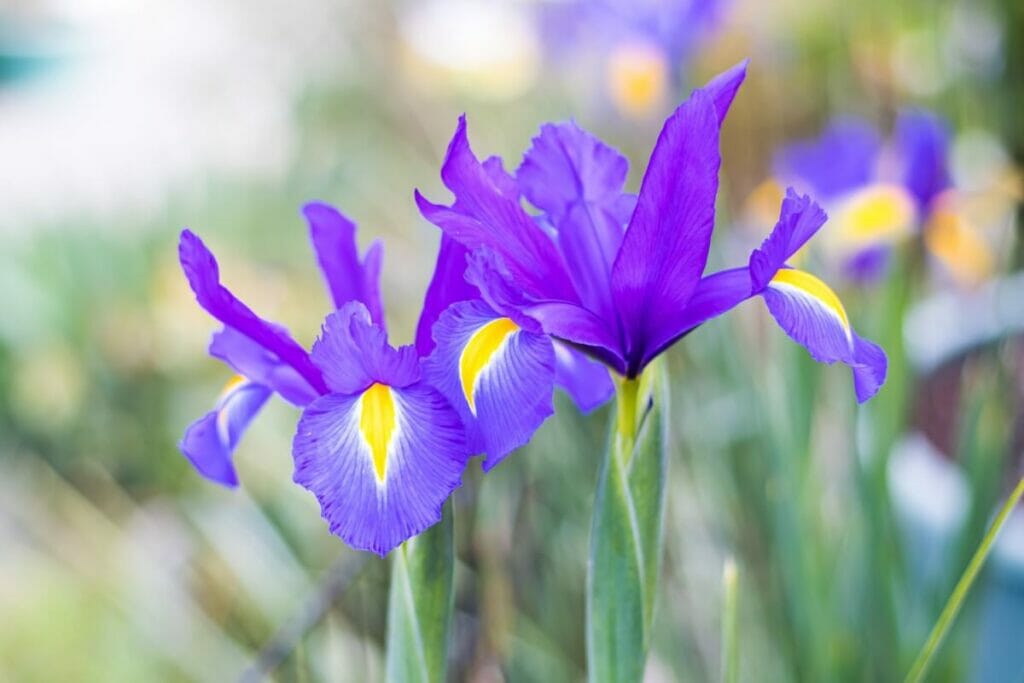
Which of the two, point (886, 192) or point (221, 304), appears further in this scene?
point (886, 192)

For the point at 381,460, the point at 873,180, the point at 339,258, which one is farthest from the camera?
the point at 873,180

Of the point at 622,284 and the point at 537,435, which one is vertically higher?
the point at 622,284

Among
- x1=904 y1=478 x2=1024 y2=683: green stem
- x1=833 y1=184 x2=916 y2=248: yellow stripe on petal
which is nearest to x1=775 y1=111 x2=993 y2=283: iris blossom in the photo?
x1=833 y1=184 x2=916 y2=248: yellow stripe on petal

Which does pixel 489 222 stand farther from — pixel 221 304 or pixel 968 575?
pixel 968 575

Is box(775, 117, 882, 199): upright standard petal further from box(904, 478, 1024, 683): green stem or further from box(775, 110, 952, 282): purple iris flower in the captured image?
box(904, 478, 1024, 683): green stem

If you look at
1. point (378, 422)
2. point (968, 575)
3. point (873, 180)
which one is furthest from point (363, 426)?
point (873, 180)

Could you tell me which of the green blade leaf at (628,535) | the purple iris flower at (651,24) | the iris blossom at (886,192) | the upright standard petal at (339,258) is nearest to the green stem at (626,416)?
the green blade leaf at (628,535)

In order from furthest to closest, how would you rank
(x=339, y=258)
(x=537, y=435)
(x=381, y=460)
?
1. (x=537, y=435)
2. (x=339, y=258)
3. (x=381, y=460)
